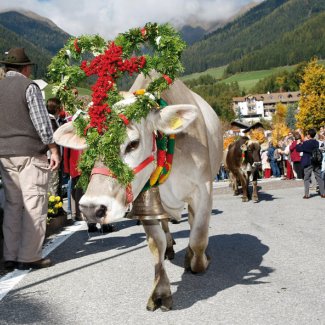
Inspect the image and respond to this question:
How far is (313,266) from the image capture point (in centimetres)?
499

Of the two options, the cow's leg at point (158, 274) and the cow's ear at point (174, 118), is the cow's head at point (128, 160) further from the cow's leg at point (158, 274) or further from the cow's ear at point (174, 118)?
the cow's leg at point (158, 274)

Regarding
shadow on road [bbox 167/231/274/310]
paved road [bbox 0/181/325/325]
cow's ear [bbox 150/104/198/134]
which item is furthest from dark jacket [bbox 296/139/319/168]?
cow's ear [bbox 150/104/198/134]

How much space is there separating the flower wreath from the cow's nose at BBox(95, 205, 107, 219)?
0.25 metres

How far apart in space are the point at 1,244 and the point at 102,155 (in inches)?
120

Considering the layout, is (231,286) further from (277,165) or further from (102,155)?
(277,165)

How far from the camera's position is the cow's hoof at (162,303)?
3666 mm

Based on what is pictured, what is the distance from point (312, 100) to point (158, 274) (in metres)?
63.5

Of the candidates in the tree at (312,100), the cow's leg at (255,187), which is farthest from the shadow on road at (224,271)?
the tree at (312,100)

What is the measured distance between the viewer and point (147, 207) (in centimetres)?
378

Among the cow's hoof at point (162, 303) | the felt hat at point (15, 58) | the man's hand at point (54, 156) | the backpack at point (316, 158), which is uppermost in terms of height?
the felt hat at point (15, 58)

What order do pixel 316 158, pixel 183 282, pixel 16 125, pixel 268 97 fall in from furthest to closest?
pixel 268 97 < pixel 316 158 < pixel 16 125 < pixel 183 282

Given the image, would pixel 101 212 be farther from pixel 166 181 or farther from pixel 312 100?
pixel 312 100

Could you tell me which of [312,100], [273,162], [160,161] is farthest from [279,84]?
[160,161]

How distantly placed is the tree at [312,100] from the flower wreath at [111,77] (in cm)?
6004
